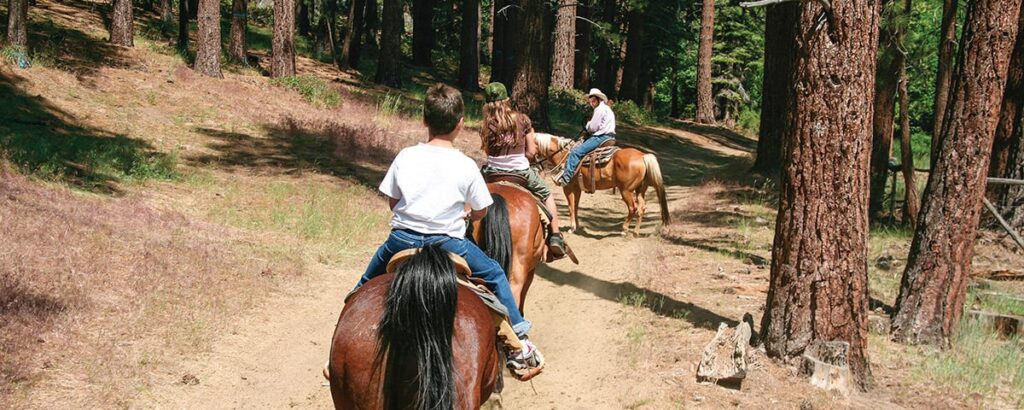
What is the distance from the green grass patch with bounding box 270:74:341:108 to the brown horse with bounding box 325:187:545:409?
20.7 m

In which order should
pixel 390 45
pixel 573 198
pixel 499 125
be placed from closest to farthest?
pixel 499 125 → pixel 573 198 → pixel 390 45

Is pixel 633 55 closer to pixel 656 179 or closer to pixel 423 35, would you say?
pixel 423 35

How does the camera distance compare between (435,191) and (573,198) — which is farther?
(573,198)

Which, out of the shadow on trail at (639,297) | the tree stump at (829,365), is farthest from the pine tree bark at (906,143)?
the tree stump at (829,365)

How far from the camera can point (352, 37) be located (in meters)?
34.2

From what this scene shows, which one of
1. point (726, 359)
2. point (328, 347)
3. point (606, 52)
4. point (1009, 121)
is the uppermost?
point (606, 52)

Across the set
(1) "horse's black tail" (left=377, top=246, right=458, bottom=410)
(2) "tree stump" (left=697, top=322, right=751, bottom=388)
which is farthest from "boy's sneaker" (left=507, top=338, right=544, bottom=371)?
(2) "tree stump" (left=697, top=322, right=751, bottom=388)

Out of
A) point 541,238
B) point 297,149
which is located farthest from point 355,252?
point 297,149

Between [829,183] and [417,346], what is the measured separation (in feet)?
15.8

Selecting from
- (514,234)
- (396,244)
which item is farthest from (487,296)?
(514,234)

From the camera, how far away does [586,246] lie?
14102mm

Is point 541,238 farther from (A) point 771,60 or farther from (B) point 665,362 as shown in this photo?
(A) point 771,60

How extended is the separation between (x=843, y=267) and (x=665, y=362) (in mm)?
1926

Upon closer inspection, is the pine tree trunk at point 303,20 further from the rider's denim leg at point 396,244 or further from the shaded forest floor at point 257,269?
the rider's denim leg at point 396,244
